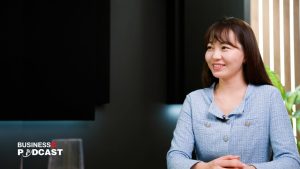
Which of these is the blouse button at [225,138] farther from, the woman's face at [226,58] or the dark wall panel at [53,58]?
the dark wall panel at [53,58]

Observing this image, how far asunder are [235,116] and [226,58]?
0.59 feet

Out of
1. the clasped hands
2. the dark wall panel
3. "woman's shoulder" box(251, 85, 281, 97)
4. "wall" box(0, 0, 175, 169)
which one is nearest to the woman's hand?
the clasped hands

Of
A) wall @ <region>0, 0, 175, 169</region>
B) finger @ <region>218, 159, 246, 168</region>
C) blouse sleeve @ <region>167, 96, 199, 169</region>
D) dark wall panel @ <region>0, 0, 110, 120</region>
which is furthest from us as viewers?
wall @ <region>0, 0, 175, 169</region>

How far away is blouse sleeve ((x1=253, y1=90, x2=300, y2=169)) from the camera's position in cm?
134

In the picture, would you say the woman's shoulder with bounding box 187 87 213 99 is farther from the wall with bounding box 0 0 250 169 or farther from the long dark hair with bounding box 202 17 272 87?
the wall with bounding box 0 0 250 169

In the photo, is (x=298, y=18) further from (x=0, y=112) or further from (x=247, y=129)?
(x=247, y=129)

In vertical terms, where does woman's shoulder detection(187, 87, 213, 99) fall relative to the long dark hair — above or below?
below

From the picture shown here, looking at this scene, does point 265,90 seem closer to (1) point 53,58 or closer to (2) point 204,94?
(2) point 204,94

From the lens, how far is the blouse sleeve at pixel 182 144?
1401 mm

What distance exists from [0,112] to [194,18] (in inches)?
60.3

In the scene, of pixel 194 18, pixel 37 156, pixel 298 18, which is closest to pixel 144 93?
pixel 194 18

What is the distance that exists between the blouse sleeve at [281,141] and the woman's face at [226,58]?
0.16 meters

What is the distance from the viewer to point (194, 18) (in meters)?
3.45

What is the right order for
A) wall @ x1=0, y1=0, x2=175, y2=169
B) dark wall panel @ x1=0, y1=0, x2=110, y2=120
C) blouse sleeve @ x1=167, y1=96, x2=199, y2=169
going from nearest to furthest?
1. blouse sleeve @ x1=167, y1=96, x2=199, y2=169
2. dark wall panel @ x1=0, y1=0, x2=110, y2=120
3. wall @ x1=0, y1=0, x2=175, y2=169
